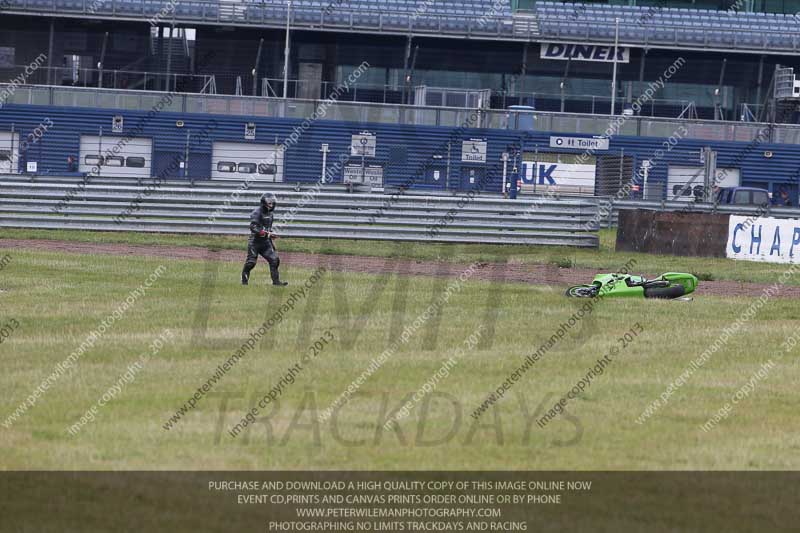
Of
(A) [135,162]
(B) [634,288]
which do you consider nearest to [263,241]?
(B) [634,288]

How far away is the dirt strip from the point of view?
68.7 feet

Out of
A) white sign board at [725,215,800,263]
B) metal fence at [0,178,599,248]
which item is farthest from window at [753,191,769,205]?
white sign board at [725,215,800,263]

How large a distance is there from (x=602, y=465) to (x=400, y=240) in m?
21.0

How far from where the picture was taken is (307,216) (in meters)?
28.7

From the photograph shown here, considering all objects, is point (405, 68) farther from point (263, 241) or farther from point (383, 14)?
point (263, 241)

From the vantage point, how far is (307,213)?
2878 centimetres

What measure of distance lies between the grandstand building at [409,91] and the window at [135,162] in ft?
0.22

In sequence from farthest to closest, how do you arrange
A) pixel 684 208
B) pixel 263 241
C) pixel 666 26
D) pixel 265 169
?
pixel 666 26
pixel 265 169
pixel 684 208
pixel 263 241

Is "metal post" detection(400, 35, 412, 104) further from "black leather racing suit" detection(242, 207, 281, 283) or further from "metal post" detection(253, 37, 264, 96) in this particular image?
"black leather racing suit" detection(242, 207, 281, 283)

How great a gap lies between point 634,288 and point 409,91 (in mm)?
30985

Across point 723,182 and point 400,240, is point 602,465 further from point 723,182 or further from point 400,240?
point 723,182

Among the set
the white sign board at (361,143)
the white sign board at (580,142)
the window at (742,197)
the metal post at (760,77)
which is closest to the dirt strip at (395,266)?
the window at (742,197)

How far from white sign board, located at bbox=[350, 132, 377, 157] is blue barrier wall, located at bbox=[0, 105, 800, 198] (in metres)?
0.17
